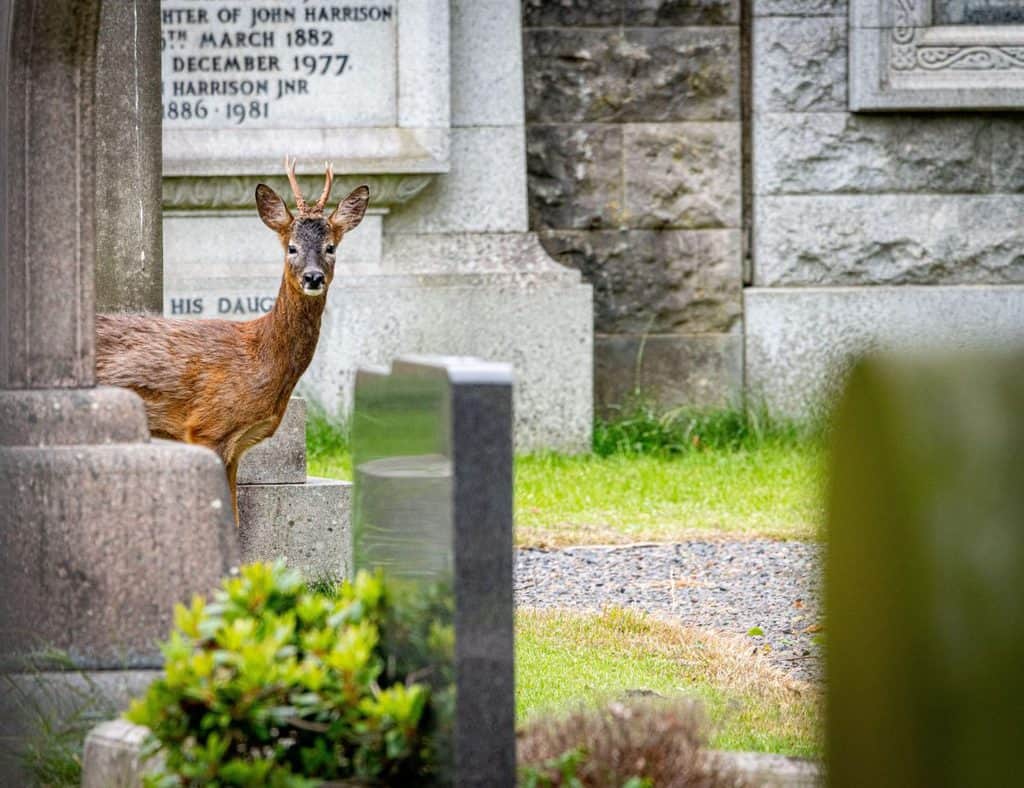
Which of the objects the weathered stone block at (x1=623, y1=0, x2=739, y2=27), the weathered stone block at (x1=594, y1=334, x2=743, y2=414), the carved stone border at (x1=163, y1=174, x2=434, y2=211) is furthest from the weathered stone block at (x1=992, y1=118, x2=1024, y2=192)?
the carved stone border at (x1=163, y1=174, x2=434, y2=211)

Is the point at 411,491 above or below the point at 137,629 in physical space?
above

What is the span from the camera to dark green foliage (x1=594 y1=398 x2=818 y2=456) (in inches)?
390

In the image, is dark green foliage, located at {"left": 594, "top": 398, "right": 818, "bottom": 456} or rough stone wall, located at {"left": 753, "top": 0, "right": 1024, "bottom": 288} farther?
rough stone wall, located at {"left": 753, "top": 0, "right": 1024, "bottom": 288}

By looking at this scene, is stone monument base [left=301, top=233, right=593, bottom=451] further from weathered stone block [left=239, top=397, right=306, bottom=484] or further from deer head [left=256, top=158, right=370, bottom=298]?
deer head [left=256, top=158, right=370, bottom=298]

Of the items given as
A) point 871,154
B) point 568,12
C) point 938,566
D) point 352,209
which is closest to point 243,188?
point 568,12

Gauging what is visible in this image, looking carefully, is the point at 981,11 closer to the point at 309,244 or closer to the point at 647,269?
the point at 647,269

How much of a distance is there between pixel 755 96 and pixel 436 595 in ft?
A: 25.3

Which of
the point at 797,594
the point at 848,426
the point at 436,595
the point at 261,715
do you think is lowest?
the point at 797,594

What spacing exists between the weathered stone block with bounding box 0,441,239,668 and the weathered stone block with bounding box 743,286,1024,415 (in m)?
6.92

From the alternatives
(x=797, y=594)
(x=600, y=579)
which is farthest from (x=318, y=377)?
(x=797, y=594)

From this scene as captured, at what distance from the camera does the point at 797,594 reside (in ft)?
21.3

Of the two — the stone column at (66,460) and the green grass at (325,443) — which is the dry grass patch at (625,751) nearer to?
the stone column at (66,460)

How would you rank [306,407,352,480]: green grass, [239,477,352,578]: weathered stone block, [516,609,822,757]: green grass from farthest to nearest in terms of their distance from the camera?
[306,407,352,480]: green grass → [239,477,352,578]: weathered stone block → [516,609,822,757]: green grass

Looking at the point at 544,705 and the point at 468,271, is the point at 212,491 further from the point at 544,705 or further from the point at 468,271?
the point at 468,271
